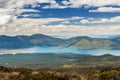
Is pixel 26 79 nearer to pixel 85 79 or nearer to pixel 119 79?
pixel 85 79

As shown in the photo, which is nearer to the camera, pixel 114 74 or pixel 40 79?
pixel 40 79

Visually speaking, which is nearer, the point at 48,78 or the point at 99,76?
the point at 48,78

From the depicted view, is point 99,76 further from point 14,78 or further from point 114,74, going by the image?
point 14,78

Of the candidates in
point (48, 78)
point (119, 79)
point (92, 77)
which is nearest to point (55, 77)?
point (48, 78)

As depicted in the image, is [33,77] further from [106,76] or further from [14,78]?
[106,76]

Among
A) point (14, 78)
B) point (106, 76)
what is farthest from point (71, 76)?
point (14, 78)

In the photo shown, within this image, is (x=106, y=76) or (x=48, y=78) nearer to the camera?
(x=48, y=78)

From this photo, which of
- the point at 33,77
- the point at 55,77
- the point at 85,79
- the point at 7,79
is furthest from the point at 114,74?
the point at 7,79
